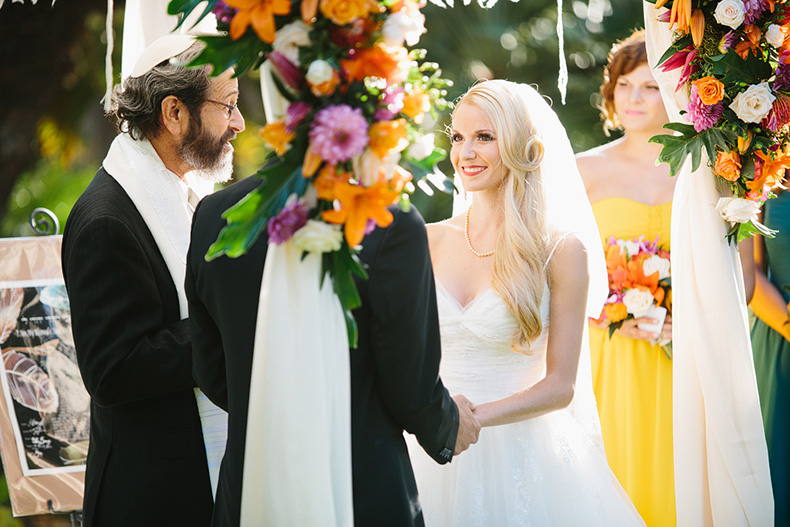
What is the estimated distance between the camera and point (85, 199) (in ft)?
8.70

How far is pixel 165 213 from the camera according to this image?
270cm

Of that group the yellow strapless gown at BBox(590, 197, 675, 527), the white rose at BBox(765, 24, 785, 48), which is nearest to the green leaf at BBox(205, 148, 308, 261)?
the white rose at BBox(765, 24, 785, 48)

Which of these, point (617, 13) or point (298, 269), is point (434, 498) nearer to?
point (298, 269)

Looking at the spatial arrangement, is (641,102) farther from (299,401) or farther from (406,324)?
(299,401)

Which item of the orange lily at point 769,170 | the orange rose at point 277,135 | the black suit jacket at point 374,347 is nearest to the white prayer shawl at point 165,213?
the black suit jacket at point 374,347

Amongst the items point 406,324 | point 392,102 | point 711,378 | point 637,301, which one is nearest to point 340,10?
point 392,102

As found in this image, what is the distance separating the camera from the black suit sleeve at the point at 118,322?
2.45 m

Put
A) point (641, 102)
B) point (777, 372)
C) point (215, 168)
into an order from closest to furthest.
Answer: point (215, 168), point (641, 102), point (777, 372)

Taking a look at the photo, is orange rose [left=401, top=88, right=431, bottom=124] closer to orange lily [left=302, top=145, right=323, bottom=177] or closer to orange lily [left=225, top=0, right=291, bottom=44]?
orange lily [left=302, top=145, right=323, bottom=177]

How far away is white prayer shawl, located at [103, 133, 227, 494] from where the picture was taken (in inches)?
104

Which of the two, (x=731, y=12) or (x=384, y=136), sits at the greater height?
(x=731, y=12)

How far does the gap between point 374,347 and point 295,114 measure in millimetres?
651

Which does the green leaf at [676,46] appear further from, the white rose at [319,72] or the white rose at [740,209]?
the white rose at [319,72]

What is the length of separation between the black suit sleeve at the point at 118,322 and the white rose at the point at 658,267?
98.4 inches
